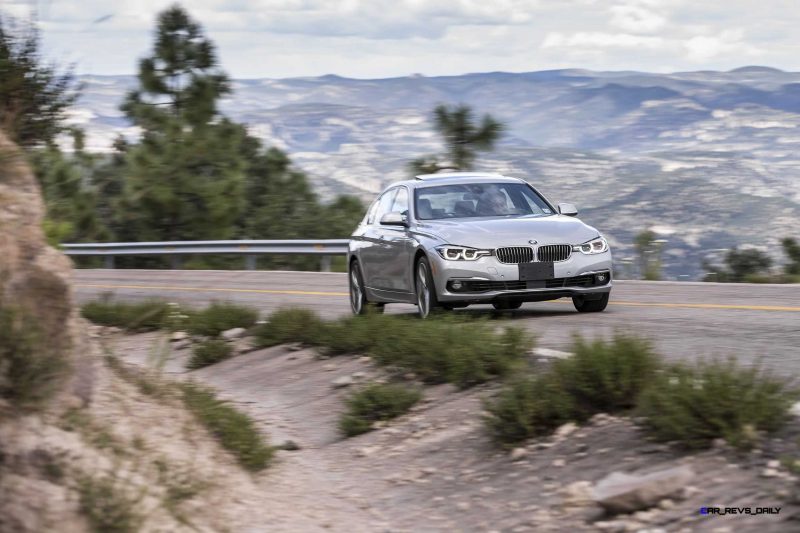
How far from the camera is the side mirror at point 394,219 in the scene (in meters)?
14.2

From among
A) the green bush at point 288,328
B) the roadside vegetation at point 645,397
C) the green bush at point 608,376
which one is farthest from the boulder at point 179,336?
the green bush at point 608,376

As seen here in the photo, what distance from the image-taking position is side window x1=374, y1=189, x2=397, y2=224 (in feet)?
51.2

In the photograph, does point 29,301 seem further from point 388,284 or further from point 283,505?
point 388,284

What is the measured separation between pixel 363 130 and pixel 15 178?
176634 mm

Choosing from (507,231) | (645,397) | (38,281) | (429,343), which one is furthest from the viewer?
(507,231)

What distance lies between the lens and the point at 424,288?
45.5ft

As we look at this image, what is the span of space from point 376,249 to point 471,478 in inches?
292

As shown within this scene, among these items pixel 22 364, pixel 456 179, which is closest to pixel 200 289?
pixel 456 179

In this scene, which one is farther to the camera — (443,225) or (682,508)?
(443,225)

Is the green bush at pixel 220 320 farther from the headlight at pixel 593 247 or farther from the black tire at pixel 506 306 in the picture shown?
the headlight at pixel 593 247

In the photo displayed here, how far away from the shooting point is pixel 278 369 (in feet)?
42.8

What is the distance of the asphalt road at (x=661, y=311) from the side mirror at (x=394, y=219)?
1.34 meters

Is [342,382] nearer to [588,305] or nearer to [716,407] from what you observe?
[588,305]

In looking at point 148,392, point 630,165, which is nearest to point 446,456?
point 148,392
